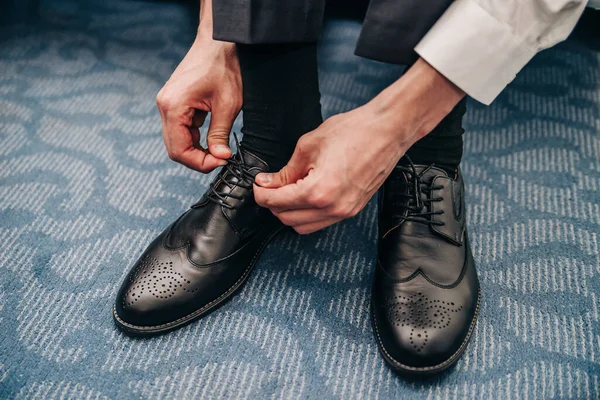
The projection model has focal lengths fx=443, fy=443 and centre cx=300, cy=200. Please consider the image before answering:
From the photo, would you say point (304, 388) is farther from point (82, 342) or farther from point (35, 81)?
point (35, 81)

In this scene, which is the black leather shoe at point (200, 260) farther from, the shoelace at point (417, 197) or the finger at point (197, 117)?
the shoelace at point (417, 197)

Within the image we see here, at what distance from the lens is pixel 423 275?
648 millimetres

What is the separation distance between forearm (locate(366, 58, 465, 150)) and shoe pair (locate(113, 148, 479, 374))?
17cm

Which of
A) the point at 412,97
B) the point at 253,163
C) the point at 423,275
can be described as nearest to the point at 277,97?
the point at 253,163

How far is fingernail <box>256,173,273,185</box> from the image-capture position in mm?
620

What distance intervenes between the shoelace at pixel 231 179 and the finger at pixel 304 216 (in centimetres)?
11

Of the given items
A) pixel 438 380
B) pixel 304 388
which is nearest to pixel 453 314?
pixel 438 380

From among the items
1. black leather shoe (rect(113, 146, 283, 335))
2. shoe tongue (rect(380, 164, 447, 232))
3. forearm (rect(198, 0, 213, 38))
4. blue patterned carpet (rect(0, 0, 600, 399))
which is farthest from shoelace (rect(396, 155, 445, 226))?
forearm (rect(198, 0, 213, 38))

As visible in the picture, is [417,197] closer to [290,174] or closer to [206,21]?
[290,174]

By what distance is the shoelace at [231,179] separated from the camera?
69 cm

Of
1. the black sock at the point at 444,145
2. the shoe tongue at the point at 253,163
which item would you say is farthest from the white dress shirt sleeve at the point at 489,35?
the shoe tongue at the point at 253,163

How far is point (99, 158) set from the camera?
952 millimetres

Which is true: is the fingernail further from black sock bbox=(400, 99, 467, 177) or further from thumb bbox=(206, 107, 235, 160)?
black sock bbox=(400, 99, 467, 177)

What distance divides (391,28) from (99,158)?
2.26 ft
